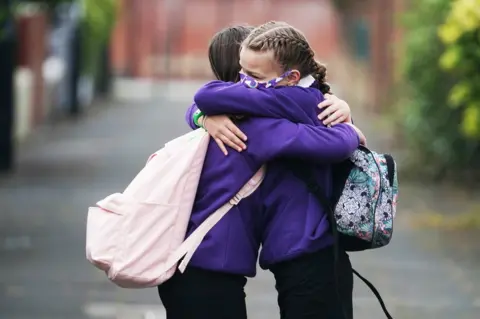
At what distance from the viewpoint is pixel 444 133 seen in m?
15.2

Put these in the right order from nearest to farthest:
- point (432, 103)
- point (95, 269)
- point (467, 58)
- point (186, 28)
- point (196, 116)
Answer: point (196, 116)
point (95, 269)
point (467, 58)
point (432, 103)
point (186, 28)

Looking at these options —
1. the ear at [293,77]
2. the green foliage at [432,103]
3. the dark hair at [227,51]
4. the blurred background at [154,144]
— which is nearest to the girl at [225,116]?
the dark hair at [227,51]

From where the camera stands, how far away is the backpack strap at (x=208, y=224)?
412 cm

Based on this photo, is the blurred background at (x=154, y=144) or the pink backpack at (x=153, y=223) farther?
the blurred background at (x=154, y=144)

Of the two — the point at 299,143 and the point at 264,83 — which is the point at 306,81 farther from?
the point at 299,143

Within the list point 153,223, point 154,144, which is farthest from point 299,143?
point 154,144

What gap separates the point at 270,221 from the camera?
418 cm

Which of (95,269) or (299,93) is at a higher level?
(299,93)

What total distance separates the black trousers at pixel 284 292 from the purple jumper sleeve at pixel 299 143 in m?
0.32

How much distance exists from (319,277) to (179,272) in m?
0.45

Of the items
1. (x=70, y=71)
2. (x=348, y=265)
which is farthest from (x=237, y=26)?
(x=70, y=71)

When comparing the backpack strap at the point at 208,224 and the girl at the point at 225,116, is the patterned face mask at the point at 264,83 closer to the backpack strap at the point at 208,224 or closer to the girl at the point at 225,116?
the girl at the point at 225,116

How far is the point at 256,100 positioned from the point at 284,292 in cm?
62

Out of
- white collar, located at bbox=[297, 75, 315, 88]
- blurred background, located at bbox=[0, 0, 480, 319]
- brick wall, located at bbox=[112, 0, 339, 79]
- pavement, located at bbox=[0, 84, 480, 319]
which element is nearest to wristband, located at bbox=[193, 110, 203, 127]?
white collar, located at bbox=[297, 75, 315, 88]
